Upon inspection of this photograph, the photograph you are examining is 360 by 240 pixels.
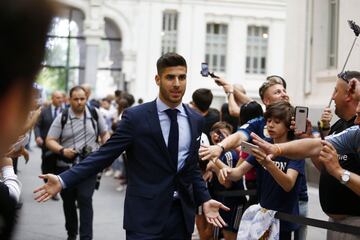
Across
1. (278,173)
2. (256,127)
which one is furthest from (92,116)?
(278,173)

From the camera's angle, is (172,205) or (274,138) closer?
(172,205)

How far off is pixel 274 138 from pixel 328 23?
7.14m

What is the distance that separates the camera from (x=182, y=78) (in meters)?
4.64

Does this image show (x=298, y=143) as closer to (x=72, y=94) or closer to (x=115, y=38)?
(x=72, y=94)

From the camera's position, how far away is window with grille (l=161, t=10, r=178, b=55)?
1342 inches

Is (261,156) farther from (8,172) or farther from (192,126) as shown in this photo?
(8,172)

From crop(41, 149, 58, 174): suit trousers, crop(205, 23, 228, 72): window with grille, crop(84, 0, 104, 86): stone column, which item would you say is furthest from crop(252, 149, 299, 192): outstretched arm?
crop(205, 23, 228, 72): window with grille

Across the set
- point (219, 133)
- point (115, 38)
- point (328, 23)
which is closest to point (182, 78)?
point (219, 133)

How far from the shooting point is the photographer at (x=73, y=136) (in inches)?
309

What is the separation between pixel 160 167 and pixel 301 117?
113 centimetres

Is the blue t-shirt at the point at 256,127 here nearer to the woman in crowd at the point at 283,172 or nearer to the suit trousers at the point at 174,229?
the woman in crowd at the point at 283,172

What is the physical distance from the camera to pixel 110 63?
36562mm

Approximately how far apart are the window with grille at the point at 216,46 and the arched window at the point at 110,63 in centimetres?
521

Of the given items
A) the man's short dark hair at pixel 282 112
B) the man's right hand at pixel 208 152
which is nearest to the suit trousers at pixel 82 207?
the man's right hand at pixel 208 152
